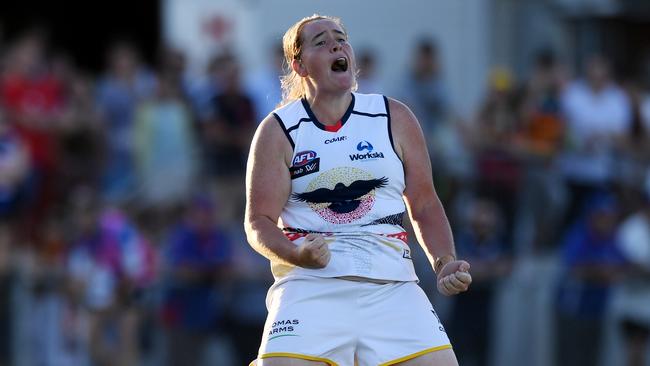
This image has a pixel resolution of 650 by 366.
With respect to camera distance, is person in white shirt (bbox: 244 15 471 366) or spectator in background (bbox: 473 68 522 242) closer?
person in white shirt (bbox: 244 15 471 366)

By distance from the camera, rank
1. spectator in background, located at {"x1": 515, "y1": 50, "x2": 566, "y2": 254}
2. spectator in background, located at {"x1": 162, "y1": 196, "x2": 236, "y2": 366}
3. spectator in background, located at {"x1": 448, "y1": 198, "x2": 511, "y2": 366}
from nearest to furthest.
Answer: spectator in background, located at {"x1": 162, "y1": 196, "x2": 236, "y2": 366} < spectator in background, located at {"x1": 448, "y1": 198, "x2": 511, "y2": 366} < spectator in background, located at {"x1": 515, "y1": 50, "x2": 566, "y2": 254}

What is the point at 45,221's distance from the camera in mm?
13836

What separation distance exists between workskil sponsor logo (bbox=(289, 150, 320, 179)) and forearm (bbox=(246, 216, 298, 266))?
10.0 inches

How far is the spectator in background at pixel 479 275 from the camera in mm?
13234

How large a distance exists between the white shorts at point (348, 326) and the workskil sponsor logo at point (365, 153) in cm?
54

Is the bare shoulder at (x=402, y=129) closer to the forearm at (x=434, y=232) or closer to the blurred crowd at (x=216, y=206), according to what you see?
the forearm at (x=434, y=232)

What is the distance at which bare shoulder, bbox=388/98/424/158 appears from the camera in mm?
6242

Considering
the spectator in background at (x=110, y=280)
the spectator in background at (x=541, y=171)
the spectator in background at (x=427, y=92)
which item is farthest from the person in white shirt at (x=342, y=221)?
the spectator in background at (x=427, y=92)

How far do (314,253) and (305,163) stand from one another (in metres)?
0.52

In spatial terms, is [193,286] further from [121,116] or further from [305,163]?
[305,163]

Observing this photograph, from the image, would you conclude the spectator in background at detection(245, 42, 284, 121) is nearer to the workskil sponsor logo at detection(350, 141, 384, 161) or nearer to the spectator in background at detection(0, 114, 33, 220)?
the spectator in background at detection(0, 114, 33, 220)

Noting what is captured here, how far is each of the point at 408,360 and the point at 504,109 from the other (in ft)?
27.9

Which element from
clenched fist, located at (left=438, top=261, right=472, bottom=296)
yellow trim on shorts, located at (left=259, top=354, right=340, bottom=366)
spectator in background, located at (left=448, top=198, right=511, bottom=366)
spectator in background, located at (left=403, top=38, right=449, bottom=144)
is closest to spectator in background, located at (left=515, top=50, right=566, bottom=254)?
spectator in background, located at (left=448, top=198, right=511, bottom=366)

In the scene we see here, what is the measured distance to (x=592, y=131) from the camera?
1438 centimetres
